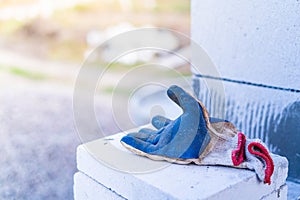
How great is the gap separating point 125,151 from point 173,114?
1.77ft

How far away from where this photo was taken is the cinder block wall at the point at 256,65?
1803 mm

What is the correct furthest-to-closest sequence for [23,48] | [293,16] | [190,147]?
[23,48] → [293,16] → [190,147]

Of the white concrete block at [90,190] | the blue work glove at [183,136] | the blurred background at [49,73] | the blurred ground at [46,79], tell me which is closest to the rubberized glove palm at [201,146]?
the blue work glove at [183,136]

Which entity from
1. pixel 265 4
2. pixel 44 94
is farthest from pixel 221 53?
pixel 44 94

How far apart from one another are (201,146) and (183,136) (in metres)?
0.08

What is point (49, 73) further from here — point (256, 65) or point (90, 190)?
point (90, 190)

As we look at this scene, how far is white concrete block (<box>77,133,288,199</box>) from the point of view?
47.8 inches

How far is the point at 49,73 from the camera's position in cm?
591

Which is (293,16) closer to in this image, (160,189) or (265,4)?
(265,4)

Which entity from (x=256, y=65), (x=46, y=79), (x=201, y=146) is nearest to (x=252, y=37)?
(x=256, y=65)

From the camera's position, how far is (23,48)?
23.7 feet

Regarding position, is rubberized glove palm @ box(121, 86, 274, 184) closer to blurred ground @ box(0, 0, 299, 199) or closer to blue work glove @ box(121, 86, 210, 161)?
blue work glove @ box(121, 86, 210, 161)

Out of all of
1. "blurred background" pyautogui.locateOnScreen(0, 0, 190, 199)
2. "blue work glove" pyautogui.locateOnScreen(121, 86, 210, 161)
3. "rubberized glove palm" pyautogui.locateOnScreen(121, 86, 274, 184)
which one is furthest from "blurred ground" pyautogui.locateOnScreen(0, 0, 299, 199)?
"blue work glove" pyautogui.locateOnScreen(121, 86, 210, 161)

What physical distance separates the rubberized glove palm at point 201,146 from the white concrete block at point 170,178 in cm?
3
